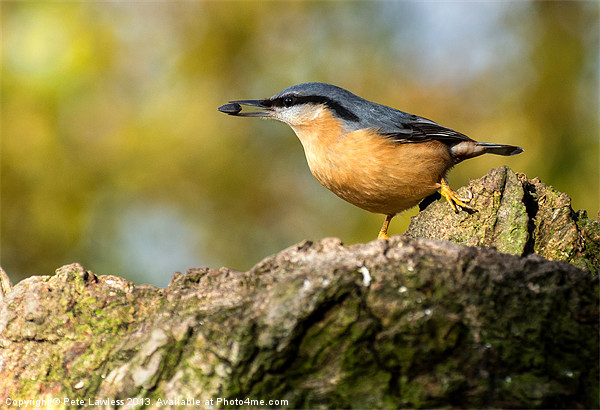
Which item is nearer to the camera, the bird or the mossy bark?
the mossy bark

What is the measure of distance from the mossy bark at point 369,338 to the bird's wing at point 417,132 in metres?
2.54

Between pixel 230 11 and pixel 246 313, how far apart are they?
6.50 metres

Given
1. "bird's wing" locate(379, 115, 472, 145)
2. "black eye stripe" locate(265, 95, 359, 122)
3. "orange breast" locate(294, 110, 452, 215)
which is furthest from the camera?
"black eye stripe" locate(265, 95, 359, 122)

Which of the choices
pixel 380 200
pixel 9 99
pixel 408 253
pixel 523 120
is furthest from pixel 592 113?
pixel 9 99

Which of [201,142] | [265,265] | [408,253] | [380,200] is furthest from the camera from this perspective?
[201,142]

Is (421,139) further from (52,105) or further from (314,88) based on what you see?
(52,105)

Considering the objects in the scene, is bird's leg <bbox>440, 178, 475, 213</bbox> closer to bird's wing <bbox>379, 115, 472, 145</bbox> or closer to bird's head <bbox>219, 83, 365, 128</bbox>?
bird's wing <bbox>379, 115, 472, 145</bbox>

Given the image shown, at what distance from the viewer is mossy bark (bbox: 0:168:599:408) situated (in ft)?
7.14

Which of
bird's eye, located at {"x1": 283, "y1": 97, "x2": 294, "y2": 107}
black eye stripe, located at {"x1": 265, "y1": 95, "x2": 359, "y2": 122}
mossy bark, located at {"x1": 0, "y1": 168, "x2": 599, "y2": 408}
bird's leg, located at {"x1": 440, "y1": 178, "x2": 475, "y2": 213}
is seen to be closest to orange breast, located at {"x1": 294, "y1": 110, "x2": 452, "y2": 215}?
black eye stripe, located at {"x1": 265, "y1": 95, "x2": 359, "y2": 122}

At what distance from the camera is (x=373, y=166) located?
15.4 feet

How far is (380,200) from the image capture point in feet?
15.8

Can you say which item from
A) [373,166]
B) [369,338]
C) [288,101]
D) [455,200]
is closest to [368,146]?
[373,166]

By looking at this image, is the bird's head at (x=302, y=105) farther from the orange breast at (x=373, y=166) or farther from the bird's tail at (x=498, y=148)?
the bird's tail at (x=498, y=148)

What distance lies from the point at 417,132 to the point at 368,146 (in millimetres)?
531
